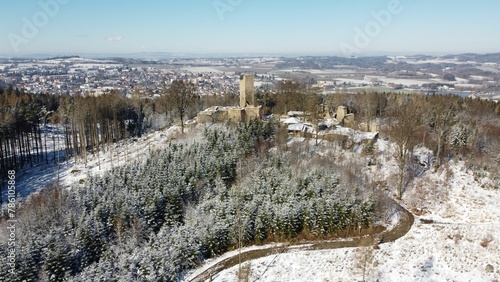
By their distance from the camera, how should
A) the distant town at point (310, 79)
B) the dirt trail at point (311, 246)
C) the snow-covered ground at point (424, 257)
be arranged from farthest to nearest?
the distant town at point (310, 79) → the dirt trail at point (311, 246) → the snow-covered ground at point (424, 257)

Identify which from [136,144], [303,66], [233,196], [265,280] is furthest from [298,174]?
[303,66]

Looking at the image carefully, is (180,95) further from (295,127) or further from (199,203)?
(199,203)

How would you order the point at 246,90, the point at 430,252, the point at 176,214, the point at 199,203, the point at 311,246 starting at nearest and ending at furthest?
the point at 430,252
the point at 311,246
the point at 176,214
the point at 199,203
the point at 246,90

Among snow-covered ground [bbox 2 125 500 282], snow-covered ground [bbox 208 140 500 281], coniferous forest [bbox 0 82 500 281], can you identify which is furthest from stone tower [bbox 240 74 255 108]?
snow-covered ground [bbox 208 140 500 281]

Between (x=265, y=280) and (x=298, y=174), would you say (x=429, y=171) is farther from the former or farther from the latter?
(x=265, y=280)

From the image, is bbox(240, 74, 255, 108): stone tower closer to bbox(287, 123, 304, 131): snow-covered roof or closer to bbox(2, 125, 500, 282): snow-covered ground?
bbox(287, 123, 304, 131): snow-covered roof

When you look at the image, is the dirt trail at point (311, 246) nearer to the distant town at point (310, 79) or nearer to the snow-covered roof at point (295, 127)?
the snow-covered roof at point (295, 127)

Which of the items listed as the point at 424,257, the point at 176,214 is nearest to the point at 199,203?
the point at 176,214

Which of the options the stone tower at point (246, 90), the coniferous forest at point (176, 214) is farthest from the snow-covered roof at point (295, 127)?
the coniferous forest at point (176, 214)
